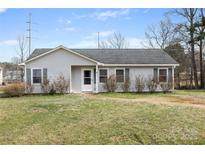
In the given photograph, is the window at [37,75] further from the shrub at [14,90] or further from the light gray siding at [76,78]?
the light gray siding at [76,78]

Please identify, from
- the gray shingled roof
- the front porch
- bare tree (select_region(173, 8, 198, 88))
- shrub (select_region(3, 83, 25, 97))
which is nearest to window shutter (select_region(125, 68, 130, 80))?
the gray shingled roof

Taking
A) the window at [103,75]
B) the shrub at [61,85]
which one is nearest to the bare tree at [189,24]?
the window at [103,75]

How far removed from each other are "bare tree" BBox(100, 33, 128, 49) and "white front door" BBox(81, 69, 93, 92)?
67.0ft

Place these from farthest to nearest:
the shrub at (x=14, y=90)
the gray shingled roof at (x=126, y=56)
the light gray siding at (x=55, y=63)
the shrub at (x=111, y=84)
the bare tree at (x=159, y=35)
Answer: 1. the bare tree at (x=159, y=35)
2. the gray shingled roof at (x=126, y=56)
3. the shrub at (x=111, y=84)
4. the light gray siding at (x=55, y=63)
5. the shrub at (x=14, y=90)

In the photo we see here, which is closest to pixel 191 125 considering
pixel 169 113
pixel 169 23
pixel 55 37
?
pixel 169 113

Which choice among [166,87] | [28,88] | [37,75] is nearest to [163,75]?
Answer: [166,87]

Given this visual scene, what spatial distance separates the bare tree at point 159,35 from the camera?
37.2m

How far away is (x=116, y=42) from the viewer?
143 feet

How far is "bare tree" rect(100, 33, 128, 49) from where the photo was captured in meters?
42.3

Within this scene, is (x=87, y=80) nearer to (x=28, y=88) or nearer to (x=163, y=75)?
(x=28, y=88)

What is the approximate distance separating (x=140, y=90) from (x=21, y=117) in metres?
12.1

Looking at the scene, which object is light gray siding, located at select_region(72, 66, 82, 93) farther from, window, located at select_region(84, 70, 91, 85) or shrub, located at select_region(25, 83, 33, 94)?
shrub, located at select_region(25, 83, 33, 94)

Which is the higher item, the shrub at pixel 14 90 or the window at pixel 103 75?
the window at pixel 103 75

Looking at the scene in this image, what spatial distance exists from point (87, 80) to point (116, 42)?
2274 centimetres
